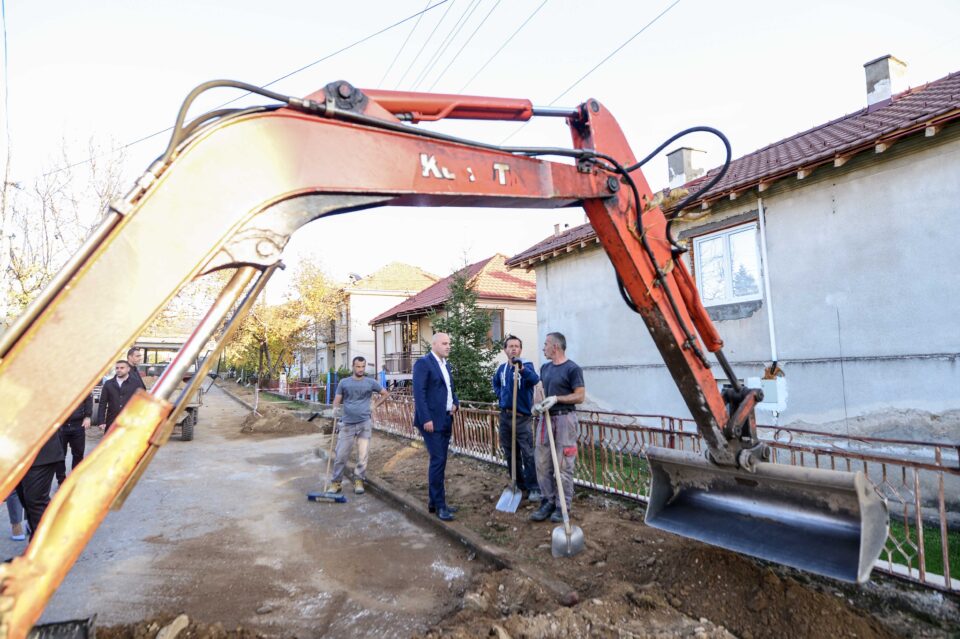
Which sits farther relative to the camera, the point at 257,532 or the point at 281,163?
the point at 257,532

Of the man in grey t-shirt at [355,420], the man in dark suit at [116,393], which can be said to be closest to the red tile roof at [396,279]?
the man in dark suit at [116,393]

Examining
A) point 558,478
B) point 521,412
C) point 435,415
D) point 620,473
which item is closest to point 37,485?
point 435,415

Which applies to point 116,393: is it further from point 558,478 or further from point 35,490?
point 558,478

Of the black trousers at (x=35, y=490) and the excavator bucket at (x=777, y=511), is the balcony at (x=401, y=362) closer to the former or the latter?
the black trousers at (x=35, y=490)

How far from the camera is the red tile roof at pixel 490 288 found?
22672 millimetres

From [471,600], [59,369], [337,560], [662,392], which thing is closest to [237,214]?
[59,369]

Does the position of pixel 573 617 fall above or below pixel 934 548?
above

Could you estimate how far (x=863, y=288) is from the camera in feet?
24.3

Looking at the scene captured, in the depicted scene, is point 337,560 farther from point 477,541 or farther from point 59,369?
point 59,369

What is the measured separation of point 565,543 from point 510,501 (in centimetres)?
153

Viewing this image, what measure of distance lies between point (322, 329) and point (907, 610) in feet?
107

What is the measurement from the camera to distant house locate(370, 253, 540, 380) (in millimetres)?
22484

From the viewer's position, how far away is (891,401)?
7.08 metres

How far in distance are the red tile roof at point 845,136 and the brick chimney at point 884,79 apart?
0.66ft
